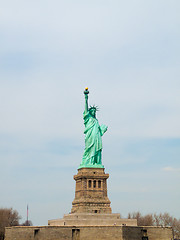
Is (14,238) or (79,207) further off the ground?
(79,207)

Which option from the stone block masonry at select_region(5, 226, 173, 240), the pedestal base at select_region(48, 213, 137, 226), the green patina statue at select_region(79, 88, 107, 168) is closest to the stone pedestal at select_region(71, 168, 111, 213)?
the green patina statue at select_region(79, 88, 107, 168)

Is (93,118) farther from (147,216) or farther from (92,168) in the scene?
(147,216)

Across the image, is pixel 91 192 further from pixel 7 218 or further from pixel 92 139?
pixel 7 218

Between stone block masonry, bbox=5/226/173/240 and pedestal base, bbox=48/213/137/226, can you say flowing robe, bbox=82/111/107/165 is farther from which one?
stone block masonry, bbox=5/226/173/240

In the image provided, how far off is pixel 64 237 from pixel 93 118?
1519 centimetres

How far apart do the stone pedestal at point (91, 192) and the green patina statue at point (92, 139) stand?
1.00 m

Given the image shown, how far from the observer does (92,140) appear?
4578 cm

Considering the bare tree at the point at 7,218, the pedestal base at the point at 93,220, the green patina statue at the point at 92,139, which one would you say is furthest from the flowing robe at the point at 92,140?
the bare tree at the point at 7,218

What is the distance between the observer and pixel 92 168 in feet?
147

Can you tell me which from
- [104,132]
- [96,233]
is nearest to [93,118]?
[104,132]

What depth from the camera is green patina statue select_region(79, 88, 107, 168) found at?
45.3 metres

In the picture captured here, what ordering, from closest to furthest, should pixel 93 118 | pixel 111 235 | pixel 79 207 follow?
pixel 111 235 → pixel 79 207 → pixel 93 118

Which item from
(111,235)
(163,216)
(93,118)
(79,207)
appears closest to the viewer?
(111,235)

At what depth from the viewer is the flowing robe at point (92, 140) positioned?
45.5 meters
